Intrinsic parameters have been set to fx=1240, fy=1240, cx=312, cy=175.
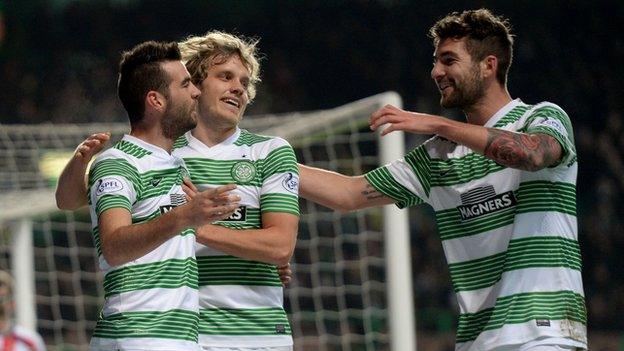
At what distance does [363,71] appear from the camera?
13.5 m

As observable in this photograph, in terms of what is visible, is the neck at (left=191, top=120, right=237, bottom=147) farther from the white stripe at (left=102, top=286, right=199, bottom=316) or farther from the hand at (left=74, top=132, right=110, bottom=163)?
the white stripe at (left=102, top=286, right=199, bottom=316)

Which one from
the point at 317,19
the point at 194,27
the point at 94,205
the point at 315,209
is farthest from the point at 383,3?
the point at 94,205

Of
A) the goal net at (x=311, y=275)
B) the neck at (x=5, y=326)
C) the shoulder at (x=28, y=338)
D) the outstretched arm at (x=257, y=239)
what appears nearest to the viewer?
the outstretched arm at (x=257, y=239)

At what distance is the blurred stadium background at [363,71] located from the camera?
12.0m

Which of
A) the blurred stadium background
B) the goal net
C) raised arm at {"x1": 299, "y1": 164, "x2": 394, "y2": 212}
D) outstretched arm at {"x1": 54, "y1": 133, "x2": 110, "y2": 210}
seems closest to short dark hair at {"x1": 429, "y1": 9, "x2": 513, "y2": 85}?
raised arm at {"x1": 299, "y1": 164, "x2": 394, "y2": 212}

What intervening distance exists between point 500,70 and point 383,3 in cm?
1030

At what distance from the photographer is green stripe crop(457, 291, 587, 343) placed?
3.59 m

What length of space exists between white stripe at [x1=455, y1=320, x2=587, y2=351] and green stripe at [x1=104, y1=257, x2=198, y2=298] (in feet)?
3.16

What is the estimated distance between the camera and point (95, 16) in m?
→ 14.6

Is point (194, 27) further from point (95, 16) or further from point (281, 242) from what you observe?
point (281, 242)

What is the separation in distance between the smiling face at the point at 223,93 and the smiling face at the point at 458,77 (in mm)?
621

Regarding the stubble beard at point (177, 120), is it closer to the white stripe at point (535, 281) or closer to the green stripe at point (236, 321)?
the green stripe at point (236, 321)

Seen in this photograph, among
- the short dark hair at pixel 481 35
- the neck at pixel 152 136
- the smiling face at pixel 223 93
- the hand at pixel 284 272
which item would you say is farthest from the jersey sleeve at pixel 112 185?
the short dark hair at pixel 481 35

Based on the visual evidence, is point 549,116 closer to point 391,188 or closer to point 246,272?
point 391,188
